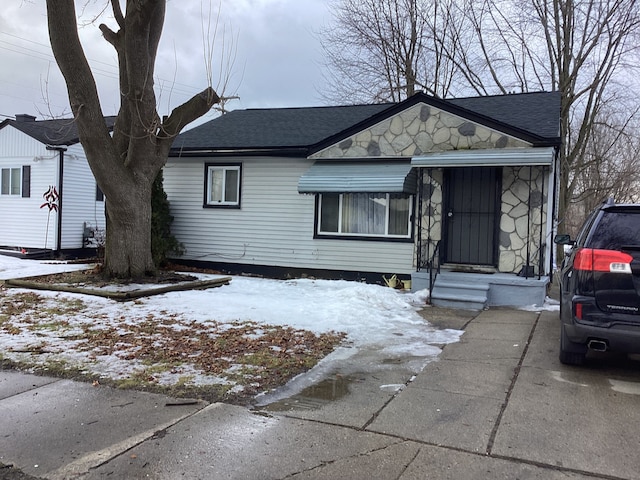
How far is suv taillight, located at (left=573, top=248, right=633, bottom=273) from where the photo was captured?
15.1 ft

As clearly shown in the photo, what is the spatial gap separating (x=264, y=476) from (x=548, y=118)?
32.6ft

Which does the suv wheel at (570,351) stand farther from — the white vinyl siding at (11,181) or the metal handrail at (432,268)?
the white vinyl siding at (11,181)

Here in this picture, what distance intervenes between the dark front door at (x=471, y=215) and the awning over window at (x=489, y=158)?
0.64 meters

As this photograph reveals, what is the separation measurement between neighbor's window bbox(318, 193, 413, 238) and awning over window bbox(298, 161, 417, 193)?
636 millimetres

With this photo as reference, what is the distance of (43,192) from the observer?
55.8 ft

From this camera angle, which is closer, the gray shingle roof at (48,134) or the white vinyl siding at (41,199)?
the gray shingle roof at (48,134)

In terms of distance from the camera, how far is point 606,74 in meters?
21.3

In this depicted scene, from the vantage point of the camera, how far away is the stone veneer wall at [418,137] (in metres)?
10.5

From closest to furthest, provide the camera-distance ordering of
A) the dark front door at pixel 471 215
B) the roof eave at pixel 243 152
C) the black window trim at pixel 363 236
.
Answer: the dark front door at pixel 471 215 → the black window trim at pixel 363 236 → the roof eave at pixel 243 152

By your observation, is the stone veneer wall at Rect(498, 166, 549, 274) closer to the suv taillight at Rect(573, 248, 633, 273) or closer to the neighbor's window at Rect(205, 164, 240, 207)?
the suv taillight at Rect(573, 248, 633, 273)

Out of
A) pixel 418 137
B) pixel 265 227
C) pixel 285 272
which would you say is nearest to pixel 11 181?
pixel 265 227

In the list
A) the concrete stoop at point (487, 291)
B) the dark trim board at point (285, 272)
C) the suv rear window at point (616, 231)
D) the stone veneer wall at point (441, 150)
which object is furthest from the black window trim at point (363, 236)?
the suv rear window at point (616, 231)

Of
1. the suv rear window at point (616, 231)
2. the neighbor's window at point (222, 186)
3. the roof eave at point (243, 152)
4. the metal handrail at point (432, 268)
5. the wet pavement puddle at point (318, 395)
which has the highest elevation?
the roof eave at point (243, 152)

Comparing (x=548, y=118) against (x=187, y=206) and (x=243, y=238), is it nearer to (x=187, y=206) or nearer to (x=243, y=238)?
(x=243, y=238)
